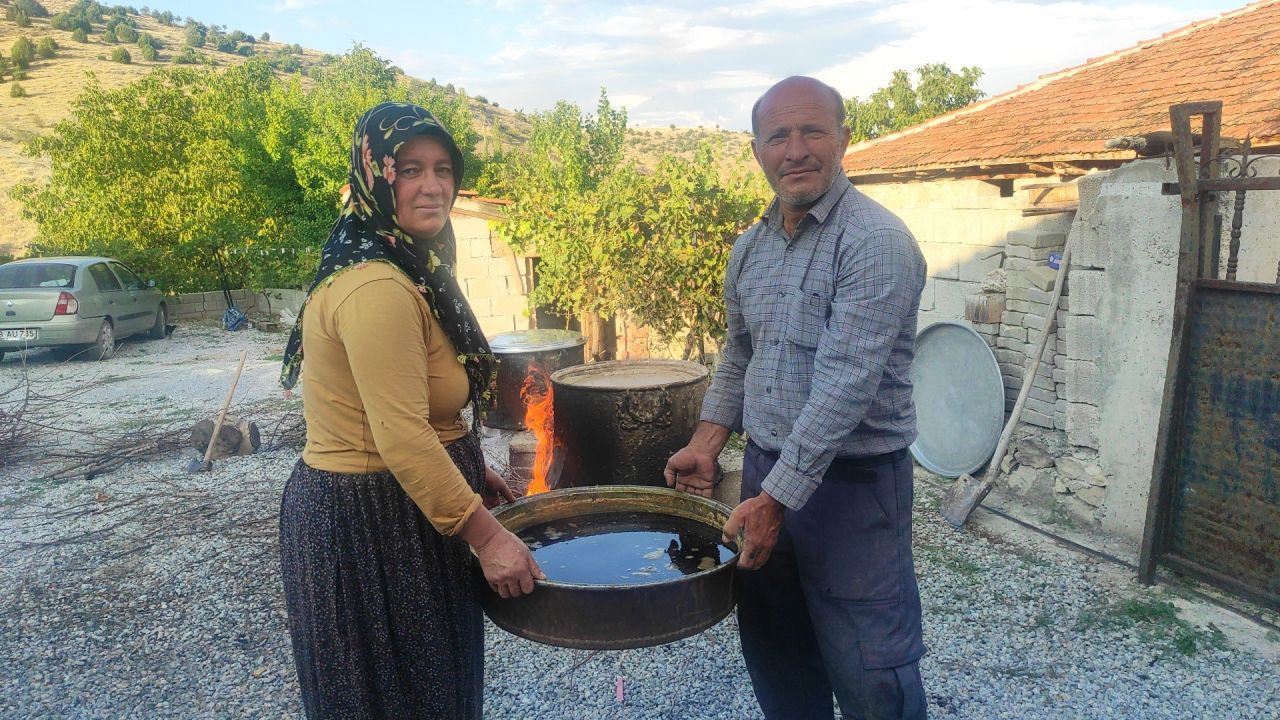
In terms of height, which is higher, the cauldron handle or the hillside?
the hillside

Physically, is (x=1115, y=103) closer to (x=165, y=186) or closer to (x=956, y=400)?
(x=956, y=400)

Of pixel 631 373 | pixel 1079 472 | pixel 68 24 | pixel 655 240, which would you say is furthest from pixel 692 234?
pixel 68 24

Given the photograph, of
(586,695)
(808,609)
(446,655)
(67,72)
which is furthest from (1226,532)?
(67,72)

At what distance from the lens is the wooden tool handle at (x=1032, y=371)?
16.2 feet

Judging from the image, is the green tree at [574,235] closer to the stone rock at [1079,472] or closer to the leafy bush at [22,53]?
the stone rock at [1079,472]

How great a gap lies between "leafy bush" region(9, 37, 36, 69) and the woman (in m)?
58.8

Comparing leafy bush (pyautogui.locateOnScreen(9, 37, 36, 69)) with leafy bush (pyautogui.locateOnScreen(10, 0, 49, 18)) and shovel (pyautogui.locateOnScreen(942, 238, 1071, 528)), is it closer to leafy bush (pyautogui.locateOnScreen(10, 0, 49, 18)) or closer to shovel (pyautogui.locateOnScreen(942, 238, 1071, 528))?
leafy bush (pyautogui.locateOnScreen(10, 0, 49, 18))

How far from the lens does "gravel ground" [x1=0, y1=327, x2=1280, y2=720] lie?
3080 millimetres

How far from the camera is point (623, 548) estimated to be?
7.09 feet

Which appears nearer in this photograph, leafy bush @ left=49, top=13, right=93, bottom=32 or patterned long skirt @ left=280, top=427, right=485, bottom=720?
patterned long skirt @ left=280, top=427, right=485, bottom=720

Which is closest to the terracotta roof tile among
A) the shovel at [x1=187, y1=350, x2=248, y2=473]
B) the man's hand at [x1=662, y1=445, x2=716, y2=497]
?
the man's hand at [x1=662, y1=445, x2=716, y2=497]

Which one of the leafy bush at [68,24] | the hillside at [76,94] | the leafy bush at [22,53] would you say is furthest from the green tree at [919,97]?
the leafy bush at [68,24]

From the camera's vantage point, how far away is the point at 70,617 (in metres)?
4.05

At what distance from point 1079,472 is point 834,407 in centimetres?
387
